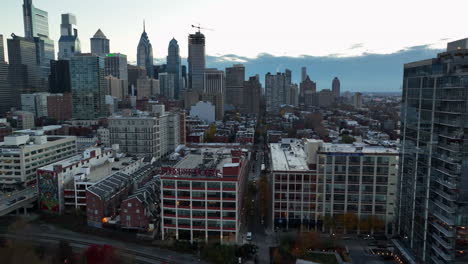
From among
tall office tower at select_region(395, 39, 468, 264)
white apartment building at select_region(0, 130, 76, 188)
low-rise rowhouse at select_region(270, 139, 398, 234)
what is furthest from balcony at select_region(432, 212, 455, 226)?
white apartment building at select_region(0, 130, 76, 188)

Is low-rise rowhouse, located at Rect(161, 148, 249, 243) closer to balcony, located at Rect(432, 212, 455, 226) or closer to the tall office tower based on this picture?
the tall office tower

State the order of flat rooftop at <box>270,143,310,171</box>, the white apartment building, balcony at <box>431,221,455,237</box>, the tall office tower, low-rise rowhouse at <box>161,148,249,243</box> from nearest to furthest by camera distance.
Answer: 1. the tall office tower
2. balcony at <box>431,221,455,237</box>
3. low-rise rowhouse at <box>161,148,249,243</box>
4. flat rooftop at <box>270,143,310,171</box>
5. the white apartment building

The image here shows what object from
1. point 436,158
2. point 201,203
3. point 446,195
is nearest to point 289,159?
point 201,203

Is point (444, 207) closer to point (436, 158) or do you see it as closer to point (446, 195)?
point (446, 195)

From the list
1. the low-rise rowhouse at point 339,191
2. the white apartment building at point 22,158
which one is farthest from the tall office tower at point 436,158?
the white apartment building at point 22,158

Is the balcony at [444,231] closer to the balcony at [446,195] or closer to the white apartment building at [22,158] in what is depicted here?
the balcony at [446,195]

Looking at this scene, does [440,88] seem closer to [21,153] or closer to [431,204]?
[431,204]
